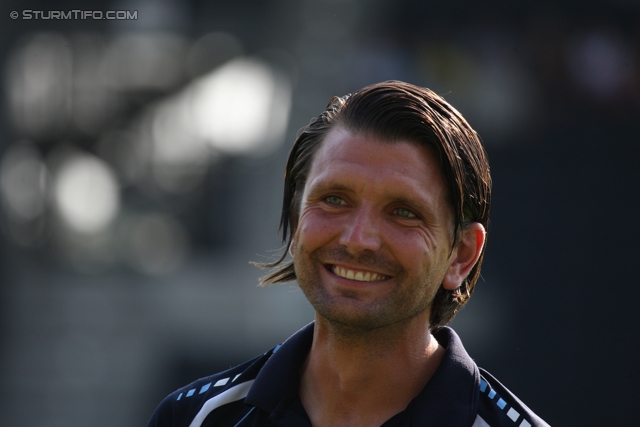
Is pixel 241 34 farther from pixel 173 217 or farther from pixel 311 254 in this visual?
pixel 311 254

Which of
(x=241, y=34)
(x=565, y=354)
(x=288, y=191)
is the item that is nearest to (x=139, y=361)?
(x=241, y=34)

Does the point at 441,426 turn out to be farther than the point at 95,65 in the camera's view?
No

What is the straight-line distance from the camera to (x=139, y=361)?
970 cm

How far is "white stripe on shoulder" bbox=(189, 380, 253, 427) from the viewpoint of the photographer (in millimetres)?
2572

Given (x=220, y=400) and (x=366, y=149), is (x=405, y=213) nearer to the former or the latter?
(x=366, y=149)

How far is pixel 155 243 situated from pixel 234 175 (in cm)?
119

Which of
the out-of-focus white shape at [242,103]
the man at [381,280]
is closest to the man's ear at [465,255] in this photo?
the man at [381,280]

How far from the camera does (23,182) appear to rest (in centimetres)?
1002

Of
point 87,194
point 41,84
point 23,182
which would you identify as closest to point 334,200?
point 87,194

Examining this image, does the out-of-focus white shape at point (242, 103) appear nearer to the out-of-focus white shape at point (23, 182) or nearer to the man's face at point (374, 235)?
the out-of-focus white shape at point (23, 182)

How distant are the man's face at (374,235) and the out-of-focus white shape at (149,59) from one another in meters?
7.68

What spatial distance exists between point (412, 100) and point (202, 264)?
7523 mm

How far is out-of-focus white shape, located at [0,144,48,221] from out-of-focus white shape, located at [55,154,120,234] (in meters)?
0.20

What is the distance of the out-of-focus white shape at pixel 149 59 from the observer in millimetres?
9852
